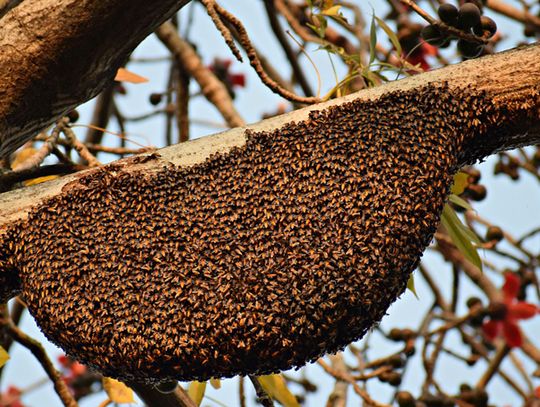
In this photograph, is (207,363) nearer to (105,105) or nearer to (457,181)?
(457,181)

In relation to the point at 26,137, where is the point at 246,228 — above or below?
below

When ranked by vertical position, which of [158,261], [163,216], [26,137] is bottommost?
[158,261]

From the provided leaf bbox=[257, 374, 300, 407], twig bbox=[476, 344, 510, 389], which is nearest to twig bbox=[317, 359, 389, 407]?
leaf bbox=[257, 374, 300, 407]

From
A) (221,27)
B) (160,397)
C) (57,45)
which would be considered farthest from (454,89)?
(160,397)

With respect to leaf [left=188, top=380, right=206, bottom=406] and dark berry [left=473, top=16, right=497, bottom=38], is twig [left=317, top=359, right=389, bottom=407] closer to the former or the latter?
leaf [left=188, top=380, right=206, bottom=406]

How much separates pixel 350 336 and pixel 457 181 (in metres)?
0.93

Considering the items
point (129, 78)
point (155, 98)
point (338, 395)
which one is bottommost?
point (338, 395)

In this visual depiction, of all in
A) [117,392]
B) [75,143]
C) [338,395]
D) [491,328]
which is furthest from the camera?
[491,328]

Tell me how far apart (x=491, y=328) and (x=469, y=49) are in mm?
1452

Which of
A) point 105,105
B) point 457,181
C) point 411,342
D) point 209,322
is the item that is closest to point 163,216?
point 209,322

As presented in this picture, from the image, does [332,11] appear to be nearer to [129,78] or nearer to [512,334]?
[129,78]

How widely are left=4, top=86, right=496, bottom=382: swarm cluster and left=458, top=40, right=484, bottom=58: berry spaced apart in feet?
1.68

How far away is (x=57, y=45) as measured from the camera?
1966mm

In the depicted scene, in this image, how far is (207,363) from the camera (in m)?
1.71
